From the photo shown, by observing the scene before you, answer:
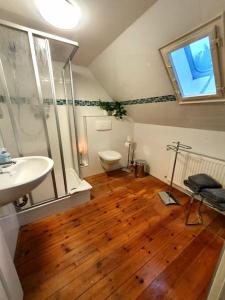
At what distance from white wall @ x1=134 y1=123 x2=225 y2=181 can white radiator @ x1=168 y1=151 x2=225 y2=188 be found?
110 millimetres

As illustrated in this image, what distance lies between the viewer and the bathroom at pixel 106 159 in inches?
43.1

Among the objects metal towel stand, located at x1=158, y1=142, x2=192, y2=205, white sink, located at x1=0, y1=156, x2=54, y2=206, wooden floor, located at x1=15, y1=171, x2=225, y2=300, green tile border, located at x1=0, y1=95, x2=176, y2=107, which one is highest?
green tile border, located at x1=0, y1=95, x2=176, y2=107

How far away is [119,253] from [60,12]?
230cm

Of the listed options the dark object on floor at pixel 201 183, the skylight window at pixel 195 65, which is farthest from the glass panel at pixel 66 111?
the dark object on floor at pixel 201 183

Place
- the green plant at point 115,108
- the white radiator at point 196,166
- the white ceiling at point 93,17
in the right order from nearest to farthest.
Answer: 1. the white ceiling at point 93,17
2. the white radiator at point 196,166
3. the green plant at point 115,108

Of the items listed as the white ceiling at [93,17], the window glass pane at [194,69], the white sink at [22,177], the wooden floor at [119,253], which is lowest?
the wooden floor at [119,253]

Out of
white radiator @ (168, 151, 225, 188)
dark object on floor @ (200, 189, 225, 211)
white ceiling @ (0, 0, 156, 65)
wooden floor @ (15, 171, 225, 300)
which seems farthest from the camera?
white radiator @ (168, 151, 225, 188)

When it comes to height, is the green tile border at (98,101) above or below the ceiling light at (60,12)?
below

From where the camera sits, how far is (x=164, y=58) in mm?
1543

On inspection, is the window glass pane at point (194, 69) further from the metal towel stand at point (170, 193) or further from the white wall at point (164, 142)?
the metal towel stand at point (170, 193)

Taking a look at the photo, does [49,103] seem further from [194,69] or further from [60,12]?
[194,69]

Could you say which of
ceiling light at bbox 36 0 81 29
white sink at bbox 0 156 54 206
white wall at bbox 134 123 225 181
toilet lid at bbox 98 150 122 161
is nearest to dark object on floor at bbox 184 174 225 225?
white wall at bbox 134 123 225 181

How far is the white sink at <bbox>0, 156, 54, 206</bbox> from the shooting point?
0.75m

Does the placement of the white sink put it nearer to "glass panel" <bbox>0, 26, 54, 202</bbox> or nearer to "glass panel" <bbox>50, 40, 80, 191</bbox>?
"glass panel" <bbox>0, 26, 54, 202</bbox>
